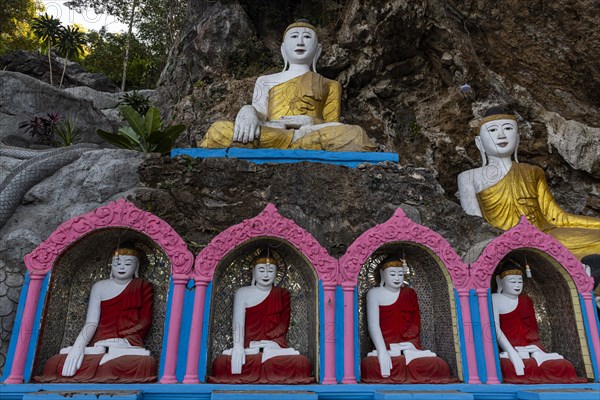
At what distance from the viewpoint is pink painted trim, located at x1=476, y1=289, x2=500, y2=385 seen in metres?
3.67

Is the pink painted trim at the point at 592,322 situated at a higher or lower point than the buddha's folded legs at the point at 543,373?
higher

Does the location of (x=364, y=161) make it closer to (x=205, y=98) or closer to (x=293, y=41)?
(x=293, y=41)

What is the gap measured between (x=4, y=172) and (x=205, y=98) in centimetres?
661

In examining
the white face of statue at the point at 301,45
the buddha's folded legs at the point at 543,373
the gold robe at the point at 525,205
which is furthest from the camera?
the white face of statue at the point at 301,45

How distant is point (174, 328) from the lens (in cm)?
360

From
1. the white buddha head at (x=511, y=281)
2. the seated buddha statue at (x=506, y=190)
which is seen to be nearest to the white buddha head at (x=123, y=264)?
the white buddha head at (x=511, y=281)

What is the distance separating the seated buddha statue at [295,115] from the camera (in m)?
5.79

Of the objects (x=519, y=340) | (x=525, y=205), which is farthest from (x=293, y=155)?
(x=525, y=205)

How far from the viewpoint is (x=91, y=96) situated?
18.9 meters

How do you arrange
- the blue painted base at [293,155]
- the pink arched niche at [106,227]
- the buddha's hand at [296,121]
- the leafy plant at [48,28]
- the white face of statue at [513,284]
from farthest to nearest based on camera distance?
the leafy plant at [48,28], the buddha's hand at [296,121], the blue painted base at [293,155], the white face of statue at [513,284], the pink arched niche at [106,227]

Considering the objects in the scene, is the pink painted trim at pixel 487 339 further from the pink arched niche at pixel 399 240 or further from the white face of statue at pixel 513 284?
the white face of statue at pixel 513 284

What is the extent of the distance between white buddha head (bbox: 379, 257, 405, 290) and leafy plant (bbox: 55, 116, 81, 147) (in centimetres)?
932

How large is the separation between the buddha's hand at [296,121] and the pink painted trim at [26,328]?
3.87 m

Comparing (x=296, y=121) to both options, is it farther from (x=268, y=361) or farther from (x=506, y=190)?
(x=268, y=361)
